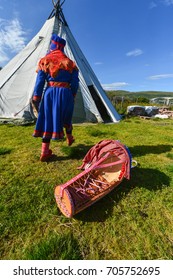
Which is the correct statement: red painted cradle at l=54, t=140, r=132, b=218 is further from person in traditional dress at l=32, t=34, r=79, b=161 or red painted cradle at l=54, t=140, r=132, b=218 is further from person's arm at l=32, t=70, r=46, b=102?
person's arm at l=32, t=70, r=46, b=102

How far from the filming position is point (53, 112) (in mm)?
3145

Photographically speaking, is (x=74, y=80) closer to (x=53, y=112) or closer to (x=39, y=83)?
(x=39, y=83)

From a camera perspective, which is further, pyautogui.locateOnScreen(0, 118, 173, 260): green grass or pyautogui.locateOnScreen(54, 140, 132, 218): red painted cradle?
pyautogui.locateOnScreen(54, 140, 132, 218): red painted cradle

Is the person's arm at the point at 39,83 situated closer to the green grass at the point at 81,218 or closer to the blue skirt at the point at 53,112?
the blue skirt at the point at 53,112

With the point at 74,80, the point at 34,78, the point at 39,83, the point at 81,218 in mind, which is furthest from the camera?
the point at 34,78

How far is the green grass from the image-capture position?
154cm

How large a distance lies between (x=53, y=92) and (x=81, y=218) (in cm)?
211

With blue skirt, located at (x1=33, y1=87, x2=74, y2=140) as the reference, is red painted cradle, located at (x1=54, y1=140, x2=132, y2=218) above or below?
below

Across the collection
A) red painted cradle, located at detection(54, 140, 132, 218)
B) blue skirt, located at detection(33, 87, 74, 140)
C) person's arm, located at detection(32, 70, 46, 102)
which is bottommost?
red painted cradle, located at detection(54, 140, 132, 218)

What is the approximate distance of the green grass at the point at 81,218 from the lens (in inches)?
60.6

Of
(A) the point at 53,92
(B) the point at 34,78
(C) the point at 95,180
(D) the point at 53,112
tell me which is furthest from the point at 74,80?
(B) the point at 34,78

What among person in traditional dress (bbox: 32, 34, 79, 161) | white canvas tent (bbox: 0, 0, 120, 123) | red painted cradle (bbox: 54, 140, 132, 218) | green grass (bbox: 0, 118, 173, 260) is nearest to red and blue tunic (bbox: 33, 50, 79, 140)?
person in traditional dress (bbox: 32, 34, 79, 161)
